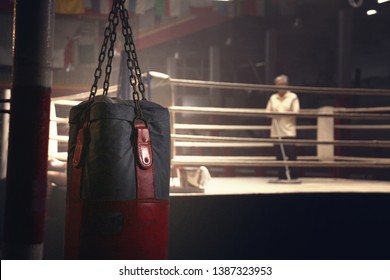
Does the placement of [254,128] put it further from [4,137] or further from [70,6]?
[70,6]

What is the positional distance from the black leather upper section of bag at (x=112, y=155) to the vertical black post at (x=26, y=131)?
1.40 ft

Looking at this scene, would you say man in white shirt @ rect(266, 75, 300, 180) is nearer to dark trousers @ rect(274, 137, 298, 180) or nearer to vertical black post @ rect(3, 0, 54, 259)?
dark trousers @ rect(274, 137, 298, 180)

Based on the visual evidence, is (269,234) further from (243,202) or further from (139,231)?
(139,231)

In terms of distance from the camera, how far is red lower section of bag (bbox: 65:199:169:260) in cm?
246

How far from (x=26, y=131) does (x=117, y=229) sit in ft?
2.59

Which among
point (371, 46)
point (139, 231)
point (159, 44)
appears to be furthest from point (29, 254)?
point (159, 44)

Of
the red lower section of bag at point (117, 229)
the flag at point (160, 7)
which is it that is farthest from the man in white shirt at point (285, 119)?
the flag at point (160, 7)

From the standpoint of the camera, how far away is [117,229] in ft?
8.07

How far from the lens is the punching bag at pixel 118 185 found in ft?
8.05

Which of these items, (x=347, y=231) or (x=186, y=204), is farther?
(x=347, y=231)

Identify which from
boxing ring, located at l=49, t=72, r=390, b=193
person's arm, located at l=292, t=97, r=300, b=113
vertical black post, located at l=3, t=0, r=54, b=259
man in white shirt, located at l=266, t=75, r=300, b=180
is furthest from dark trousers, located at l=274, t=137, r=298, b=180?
vertical black post, located at l=3, t=0, r=54, b=259

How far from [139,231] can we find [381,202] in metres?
2.80

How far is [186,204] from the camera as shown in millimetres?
4074

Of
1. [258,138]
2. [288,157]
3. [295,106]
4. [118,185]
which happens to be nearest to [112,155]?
[118,185]
